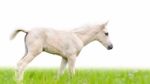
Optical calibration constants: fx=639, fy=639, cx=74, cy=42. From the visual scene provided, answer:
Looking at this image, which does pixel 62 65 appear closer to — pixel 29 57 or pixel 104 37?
pixel 29 57

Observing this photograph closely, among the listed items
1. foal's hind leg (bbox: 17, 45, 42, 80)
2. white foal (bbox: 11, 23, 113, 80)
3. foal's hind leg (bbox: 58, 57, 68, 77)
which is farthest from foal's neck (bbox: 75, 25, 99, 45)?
foal's hind leg (bbox: 17, 45, 42, 80)

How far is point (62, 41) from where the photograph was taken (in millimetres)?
14344

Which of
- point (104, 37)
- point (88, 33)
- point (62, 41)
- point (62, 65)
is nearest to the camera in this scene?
point (62, 41)

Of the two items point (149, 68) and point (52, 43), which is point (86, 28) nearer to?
point (52, 43)

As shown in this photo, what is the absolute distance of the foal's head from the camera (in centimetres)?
1512

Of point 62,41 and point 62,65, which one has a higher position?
point 62,41

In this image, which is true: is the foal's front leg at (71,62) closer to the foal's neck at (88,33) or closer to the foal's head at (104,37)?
the foal's neck at (88,33)

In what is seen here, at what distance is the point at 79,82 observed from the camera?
12617 mm

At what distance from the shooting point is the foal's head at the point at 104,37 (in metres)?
15.1

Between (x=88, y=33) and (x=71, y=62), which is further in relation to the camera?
(x=88, y=33)

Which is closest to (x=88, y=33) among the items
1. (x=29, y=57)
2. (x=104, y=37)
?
(x=104, y=37)

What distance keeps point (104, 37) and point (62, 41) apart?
1.33 m

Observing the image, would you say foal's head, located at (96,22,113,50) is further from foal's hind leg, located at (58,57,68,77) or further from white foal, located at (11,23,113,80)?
foal's hind leg, located at (58,57,68,77)

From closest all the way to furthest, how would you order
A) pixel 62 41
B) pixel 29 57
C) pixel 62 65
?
pixel 29 57
pixel 62 41
pixel 62 65
